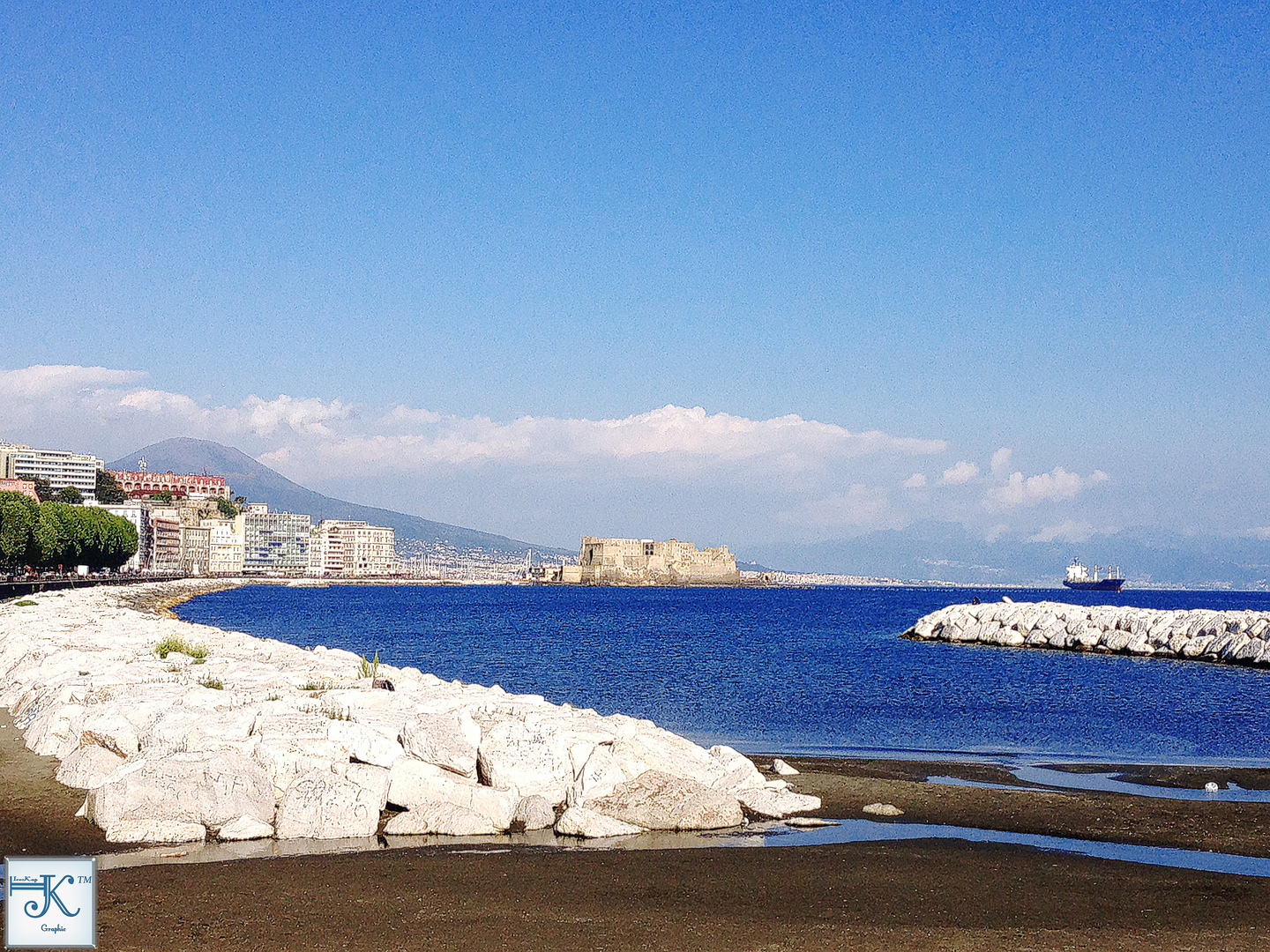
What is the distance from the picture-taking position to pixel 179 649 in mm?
23938

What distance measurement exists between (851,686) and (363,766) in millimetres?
22870

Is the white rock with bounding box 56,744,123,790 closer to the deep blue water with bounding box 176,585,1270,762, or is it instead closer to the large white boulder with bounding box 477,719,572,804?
the large white boulder with bounding box 477,719,572,804

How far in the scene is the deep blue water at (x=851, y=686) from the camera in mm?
22609

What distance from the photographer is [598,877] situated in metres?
10.4

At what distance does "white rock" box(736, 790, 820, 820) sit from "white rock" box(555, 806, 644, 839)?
1733 mm

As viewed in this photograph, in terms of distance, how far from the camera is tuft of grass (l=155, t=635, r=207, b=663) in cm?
2322

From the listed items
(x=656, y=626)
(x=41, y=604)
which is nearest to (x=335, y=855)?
(x=41, y=604)

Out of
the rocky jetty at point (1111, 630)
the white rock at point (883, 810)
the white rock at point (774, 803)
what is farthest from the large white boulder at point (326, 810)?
the rocky jetty at point (1111, 630)

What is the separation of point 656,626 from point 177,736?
58812 millimetres


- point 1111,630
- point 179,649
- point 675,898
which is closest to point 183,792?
point 675,898

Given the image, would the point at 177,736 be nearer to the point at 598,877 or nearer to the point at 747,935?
the point at 598,877

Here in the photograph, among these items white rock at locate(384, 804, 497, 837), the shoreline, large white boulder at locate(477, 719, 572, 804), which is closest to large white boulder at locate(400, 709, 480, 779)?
large white boulder at locate(477, 719, 572, 804)

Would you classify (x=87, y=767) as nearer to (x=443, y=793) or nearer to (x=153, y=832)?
(x=153, y=832)

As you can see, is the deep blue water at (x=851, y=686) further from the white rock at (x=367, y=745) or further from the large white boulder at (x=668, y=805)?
the white rock at (x=367, y=745)
